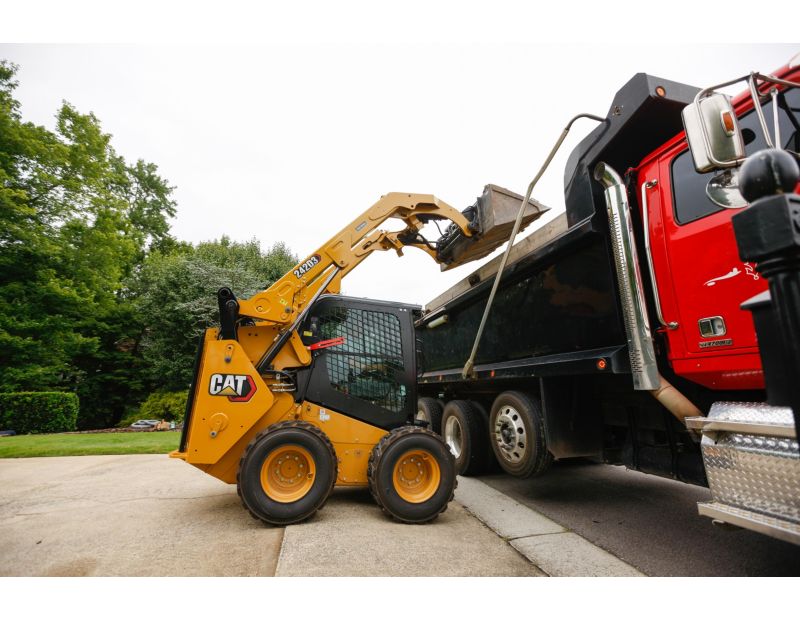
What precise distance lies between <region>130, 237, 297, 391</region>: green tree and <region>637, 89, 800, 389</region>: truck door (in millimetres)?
13681

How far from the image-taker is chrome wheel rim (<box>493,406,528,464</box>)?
380cm

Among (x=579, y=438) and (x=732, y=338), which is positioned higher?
(x=732, y=338)

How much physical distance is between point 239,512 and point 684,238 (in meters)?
3.99

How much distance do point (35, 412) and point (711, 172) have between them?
1592 centimetres

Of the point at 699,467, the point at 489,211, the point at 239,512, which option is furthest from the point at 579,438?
the point at 239,512

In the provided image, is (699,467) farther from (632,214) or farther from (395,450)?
(395,450)

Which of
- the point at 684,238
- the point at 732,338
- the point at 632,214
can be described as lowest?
the point at 732,338

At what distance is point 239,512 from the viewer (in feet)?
11.9

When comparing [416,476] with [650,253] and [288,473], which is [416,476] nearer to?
[288,473]

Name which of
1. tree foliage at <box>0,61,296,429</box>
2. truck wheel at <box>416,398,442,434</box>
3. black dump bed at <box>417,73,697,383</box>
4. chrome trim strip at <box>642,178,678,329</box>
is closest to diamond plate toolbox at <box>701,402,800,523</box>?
chrome trim strip at <box>642,178,678,329</box>

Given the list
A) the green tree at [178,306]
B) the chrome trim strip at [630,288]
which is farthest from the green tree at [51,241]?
the chrome trim strip at [630,288]

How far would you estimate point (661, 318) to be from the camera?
2.60 metres

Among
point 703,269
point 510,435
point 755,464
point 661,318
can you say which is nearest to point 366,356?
point 510,435

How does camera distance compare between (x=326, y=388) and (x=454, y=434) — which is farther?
(x=454, y=434)
